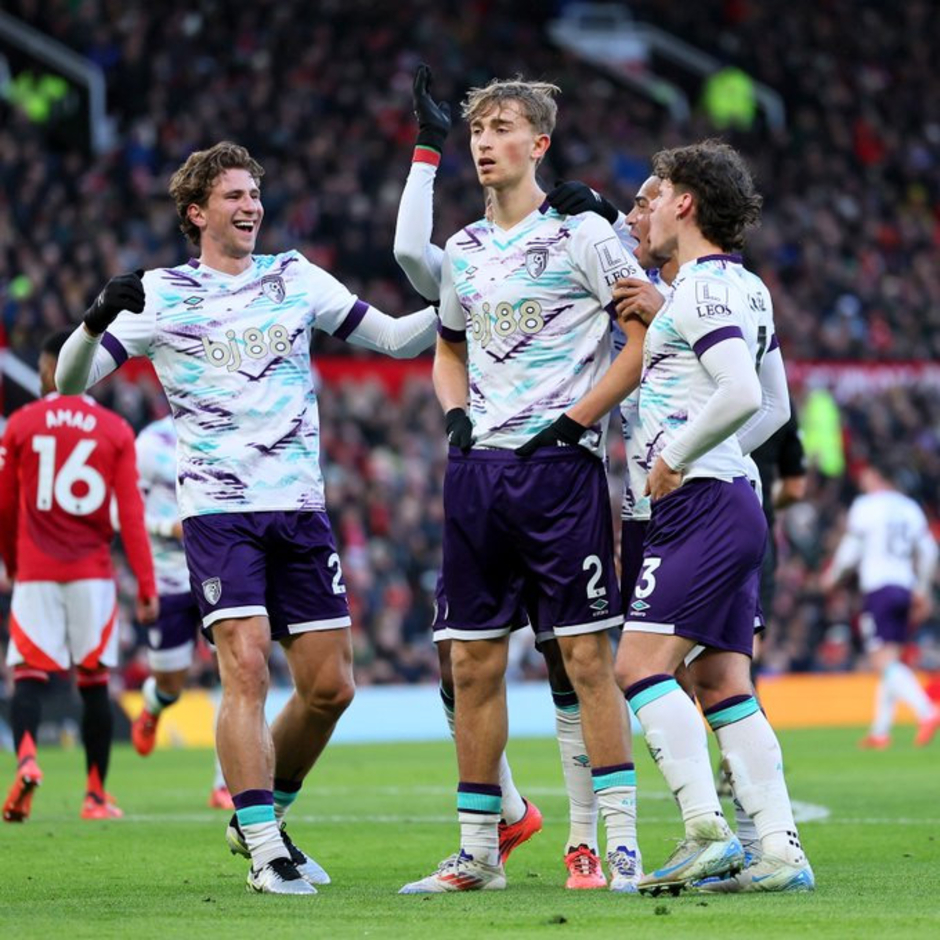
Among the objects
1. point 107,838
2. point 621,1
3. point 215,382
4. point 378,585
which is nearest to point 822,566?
point 378,585

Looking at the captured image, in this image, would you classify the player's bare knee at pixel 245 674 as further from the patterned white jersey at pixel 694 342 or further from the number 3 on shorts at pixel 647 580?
the patterned white jersey at pixel 694 342

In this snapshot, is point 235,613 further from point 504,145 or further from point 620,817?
point 504,145

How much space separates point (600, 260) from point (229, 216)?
146cm

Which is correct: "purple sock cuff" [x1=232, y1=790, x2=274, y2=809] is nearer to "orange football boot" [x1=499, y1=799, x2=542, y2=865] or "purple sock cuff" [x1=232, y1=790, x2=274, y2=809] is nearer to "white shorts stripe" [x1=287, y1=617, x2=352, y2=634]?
"white shorts stripe" [x1=287, y1=617, x2=352, y2=634]

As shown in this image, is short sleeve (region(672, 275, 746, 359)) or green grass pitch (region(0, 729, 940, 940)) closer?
green grass pitch (region(0, 729, 940, 940))

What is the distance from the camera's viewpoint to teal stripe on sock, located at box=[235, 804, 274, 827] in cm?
720

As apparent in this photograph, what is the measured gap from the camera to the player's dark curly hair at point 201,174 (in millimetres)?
7820

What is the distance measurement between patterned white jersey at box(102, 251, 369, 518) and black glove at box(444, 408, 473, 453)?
2.02 feet

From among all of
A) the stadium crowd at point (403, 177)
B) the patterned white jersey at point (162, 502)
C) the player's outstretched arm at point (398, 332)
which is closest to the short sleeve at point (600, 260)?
the player's outstretched arm at point (398, 332)

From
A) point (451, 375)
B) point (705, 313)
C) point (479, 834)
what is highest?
point (705, 313)

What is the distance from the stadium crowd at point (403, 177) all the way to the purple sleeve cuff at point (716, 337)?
1440cm

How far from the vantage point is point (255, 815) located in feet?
23.6

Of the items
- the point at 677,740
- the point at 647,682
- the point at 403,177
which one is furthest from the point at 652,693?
the point at 403,177

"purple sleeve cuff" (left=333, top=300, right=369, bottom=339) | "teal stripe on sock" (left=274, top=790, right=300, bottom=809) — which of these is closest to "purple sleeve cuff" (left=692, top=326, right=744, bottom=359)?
"purple sleeve cuff" (left=333, top=300, right=369, bottom=339)
